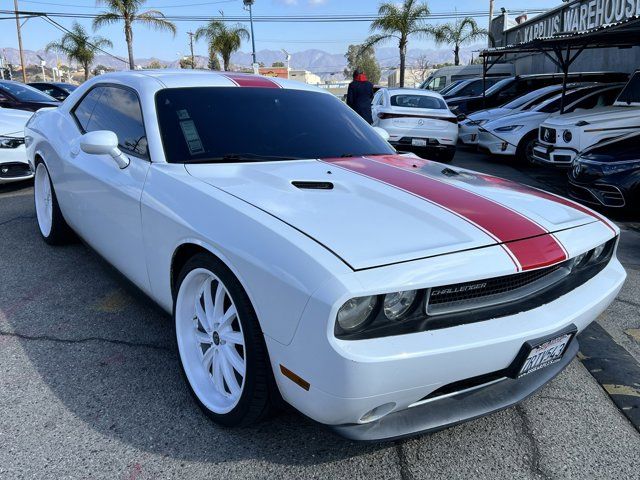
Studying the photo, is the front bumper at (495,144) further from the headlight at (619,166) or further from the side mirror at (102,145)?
the side mirror at (102,145)

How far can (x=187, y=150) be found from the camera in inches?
106

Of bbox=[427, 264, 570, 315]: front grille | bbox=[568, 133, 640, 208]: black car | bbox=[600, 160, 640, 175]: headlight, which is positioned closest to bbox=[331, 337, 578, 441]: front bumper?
bbox=[427, 264, 570, 315]: front grille

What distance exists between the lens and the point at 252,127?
2982 mm

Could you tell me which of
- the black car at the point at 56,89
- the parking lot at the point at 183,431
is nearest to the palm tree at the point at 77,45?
the black car at the point at 56,89

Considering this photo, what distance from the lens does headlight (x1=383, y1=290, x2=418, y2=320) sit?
175cm

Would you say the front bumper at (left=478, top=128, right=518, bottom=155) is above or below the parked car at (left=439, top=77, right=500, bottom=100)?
below

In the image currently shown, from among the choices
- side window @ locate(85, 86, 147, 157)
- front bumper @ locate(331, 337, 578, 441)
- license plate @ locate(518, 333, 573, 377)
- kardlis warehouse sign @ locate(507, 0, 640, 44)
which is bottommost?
front bumper @ locate(331, 337, 578, 441)

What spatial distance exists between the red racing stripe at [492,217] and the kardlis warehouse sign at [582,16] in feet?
44.0

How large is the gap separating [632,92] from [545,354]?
8.00m

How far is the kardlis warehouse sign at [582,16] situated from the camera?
1409cm

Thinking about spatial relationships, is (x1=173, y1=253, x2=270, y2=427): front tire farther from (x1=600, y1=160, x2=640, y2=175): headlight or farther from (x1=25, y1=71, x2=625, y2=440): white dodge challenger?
(x1=600, y1=160, x2=640, y2=175): headlight

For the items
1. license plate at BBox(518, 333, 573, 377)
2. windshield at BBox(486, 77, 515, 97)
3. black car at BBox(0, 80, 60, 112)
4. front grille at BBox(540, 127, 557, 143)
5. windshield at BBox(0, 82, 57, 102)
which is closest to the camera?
license plate at BBox(518, 333, 573, 377)

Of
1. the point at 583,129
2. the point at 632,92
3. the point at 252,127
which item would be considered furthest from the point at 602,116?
the point at 252,127

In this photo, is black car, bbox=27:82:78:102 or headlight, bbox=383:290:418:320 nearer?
headlight, bbox=383:290:418:320
